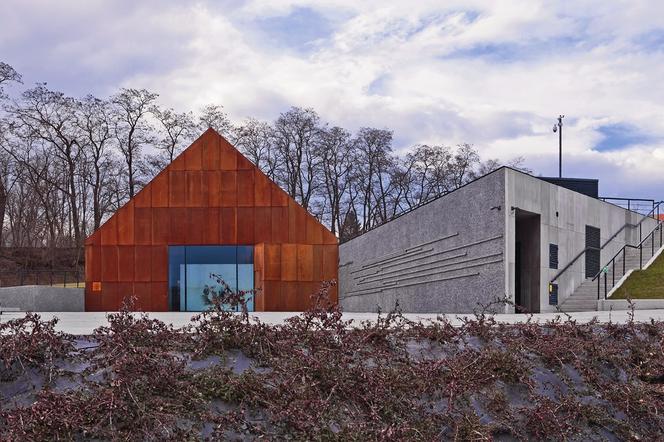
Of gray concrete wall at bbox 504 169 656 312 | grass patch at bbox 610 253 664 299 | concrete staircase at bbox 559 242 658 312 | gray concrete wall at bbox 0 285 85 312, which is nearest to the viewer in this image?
gray concrete wall at bbox 504 169 656 312

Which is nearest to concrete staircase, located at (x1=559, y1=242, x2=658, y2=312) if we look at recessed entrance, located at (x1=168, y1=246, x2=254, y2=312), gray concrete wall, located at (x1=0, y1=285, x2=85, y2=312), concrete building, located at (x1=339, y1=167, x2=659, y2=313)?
concrete building, located at (x1=339, y1=167, x2=659, y2=313)

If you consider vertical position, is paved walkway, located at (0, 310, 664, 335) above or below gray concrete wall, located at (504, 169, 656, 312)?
below

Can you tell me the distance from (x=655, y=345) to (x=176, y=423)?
16.6 ft

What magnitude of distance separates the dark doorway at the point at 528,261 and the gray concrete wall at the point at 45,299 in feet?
61.7

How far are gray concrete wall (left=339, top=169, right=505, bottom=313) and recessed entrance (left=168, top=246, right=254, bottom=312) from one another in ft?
18.3

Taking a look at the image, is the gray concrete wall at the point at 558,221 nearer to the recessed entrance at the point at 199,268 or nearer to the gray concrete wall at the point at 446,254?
the gray concrete wall at the point at 446,254

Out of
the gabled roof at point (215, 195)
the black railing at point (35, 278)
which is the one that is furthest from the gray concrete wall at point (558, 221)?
the black railing at point (35, 278)

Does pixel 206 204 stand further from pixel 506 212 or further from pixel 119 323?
pixel 119 323

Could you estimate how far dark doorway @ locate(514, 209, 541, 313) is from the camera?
19297 millimetres

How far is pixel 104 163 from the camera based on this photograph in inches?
1806

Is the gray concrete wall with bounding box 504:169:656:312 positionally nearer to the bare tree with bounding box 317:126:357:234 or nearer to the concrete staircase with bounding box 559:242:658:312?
the concrete staircase with bounding box 559:242:658:312

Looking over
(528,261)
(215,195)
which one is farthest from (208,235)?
(528,261)

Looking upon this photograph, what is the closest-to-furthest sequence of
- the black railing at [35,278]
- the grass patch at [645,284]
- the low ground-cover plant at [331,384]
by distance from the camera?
the low ground-cover plant at [331,384] < the grass patch at [645,284] < the black railing at [35,278]

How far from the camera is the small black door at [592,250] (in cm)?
2227
